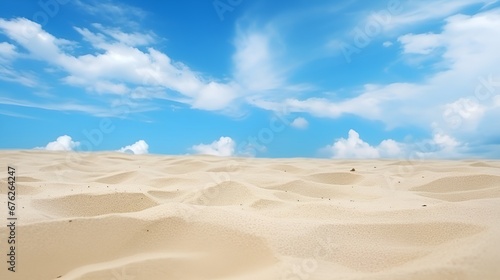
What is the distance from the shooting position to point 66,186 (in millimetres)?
3088

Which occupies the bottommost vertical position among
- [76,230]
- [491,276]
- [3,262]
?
[491,276]

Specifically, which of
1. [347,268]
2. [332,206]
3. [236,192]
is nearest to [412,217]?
[332,206]

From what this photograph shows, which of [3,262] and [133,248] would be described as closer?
[3,262]

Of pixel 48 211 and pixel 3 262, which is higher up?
pixel 48 211

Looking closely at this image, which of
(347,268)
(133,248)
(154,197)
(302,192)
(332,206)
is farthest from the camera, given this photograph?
(302,192)

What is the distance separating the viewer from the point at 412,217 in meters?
1.80

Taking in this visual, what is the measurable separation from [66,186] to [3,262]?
65.9 inches

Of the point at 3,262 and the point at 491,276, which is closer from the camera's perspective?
the point at 491,276

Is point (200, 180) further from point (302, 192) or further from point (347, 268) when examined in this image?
point (347, 268)

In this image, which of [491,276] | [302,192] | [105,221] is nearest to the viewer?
[491,276]

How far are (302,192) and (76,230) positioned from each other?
185 centimetres

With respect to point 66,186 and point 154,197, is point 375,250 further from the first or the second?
point 66,186

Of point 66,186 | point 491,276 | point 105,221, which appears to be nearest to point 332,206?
point 491,276

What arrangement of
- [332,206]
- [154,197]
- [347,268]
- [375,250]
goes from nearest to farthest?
[347,268] < [375,250] < [332,206] < [154,197]
